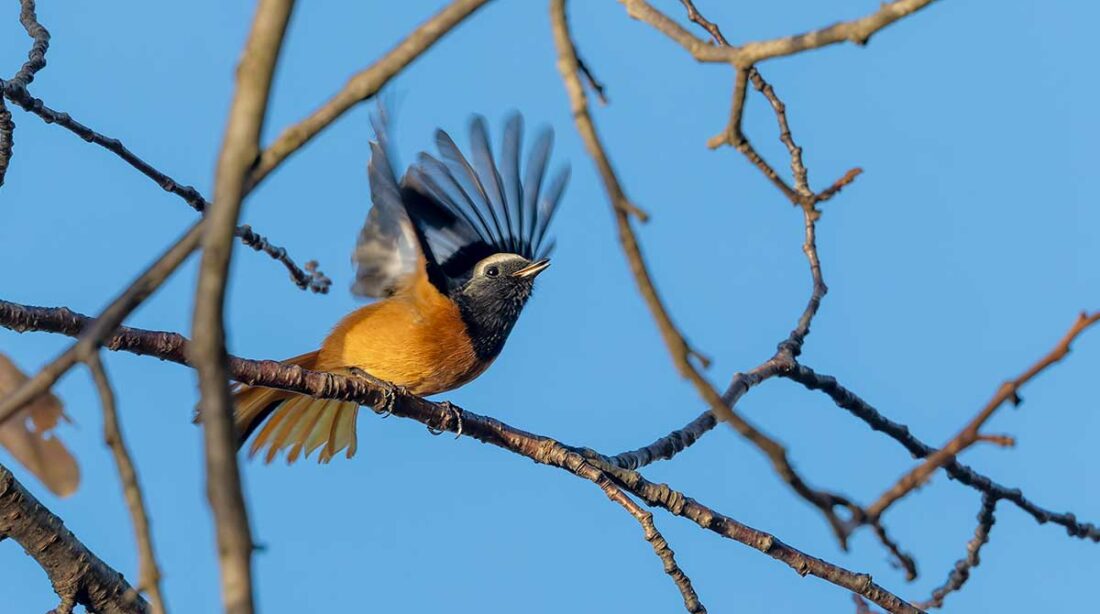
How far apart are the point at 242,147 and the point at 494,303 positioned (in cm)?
463

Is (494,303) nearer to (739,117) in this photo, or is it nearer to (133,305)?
(739,117)

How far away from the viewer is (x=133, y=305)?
1.91 m

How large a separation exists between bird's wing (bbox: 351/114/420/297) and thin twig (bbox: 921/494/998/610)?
2.78 meters

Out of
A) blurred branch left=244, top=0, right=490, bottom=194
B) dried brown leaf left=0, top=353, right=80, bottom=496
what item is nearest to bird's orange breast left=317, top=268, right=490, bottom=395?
dried brown leaf left=0, top=353, right=80, bottom=496

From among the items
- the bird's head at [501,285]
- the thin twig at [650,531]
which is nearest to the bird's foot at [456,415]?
the thin twig at [650,531]

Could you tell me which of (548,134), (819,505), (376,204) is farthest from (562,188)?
(819,505)

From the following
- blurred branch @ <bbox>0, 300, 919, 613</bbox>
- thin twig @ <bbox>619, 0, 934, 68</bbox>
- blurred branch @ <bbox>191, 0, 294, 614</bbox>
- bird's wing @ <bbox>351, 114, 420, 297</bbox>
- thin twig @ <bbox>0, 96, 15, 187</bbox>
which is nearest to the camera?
blurred branch @ <bbox>191, 0, 294, 614</bbox>

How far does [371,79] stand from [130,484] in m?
0.71

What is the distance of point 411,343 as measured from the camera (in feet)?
19.1

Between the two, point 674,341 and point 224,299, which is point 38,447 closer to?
point 224,299

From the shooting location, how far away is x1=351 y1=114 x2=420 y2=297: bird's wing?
6.11m

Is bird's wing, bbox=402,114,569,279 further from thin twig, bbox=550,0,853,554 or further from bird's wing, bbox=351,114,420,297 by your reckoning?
thin twig, bbox=550,0,853,554

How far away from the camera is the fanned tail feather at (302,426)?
6219 mm

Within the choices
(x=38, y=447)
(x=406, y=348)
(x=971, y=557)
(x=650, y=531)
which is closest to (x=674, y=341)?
(x=38, y=447)
